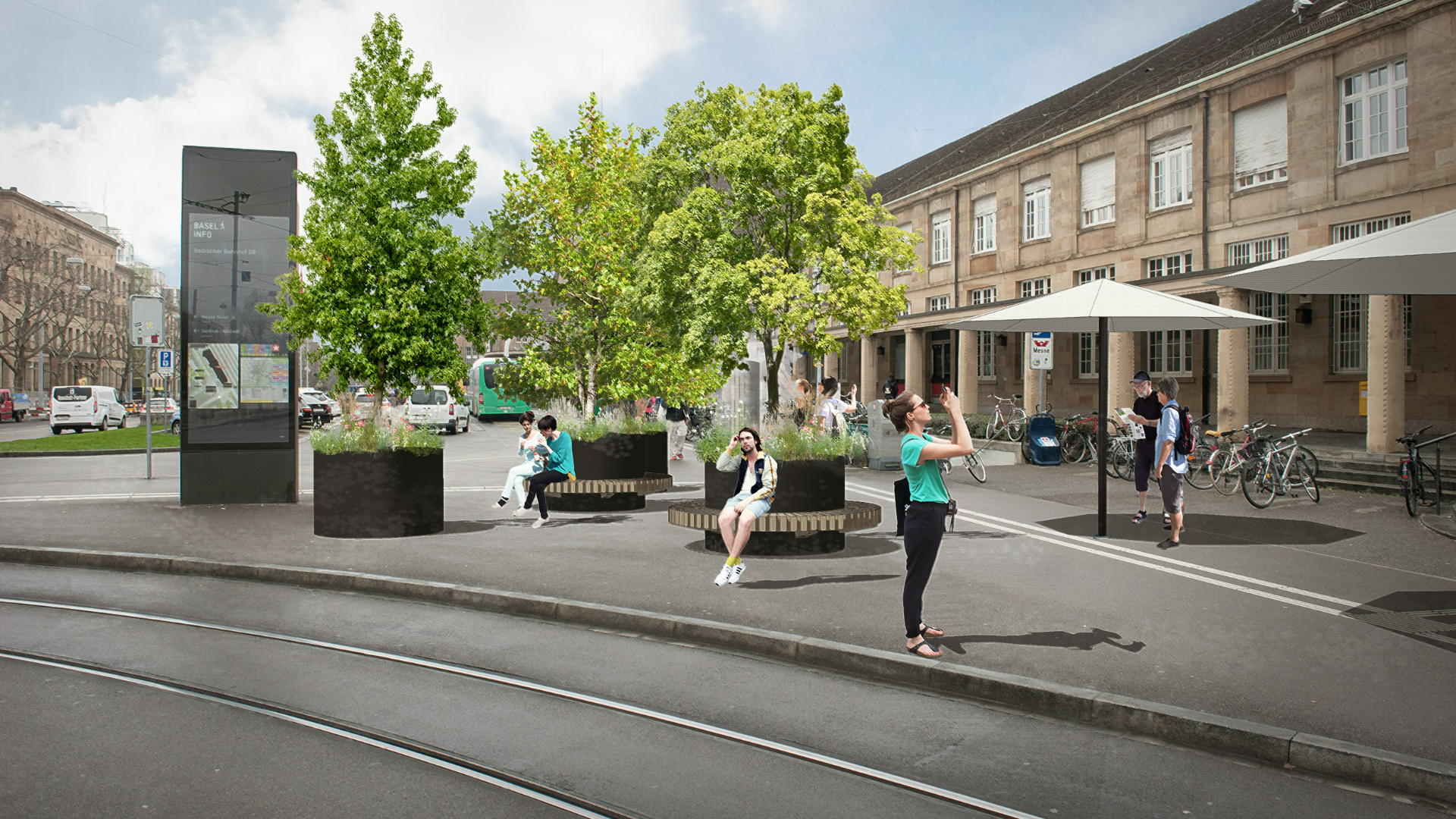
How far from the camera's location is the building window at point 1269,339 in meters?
23.8

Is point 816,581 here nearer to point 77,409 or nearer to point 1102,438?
point 1102,438

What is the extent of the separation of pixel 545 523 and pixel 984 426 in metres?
15.2

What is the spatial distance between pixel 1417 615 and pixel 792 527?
490 cm

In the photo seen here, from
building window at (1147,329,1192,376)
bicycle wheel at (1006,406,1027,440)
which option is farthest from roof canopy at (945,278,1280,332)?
building window at (1147,329,1192,376)

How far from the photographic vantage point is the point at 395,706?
5.22 metres

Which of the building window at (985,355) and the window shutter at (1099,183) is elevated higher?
the window shutter at (1099,183)

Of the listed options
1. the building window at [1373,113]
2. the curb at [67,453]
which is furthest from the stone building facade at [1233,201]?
the curb at [67,453]

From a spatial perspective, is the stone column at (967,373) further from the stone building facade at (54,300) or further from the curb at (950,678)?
the stone building facade at (54,300)

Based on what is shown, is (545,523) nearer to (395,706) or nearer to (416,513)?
(416,513)

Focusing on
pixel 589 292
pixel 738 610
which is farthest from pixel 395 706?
pixel 589 292

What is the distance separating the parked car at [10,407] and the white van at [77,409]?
40.4ft

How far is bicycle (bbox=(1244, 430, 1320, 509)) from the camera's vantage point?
14.1m

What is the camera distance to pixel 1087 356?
1216 inches

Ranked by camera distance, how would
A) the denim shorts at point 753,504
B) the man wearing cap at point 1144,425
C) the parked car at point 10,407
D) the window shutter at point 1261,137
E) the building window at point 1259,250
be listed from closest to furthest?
the denim shorts at point 753,504
the man wearing cap at point 1144,425
the window shutter at point 1261,137
the building window at point 1259,250
the parked car at point 10,407
